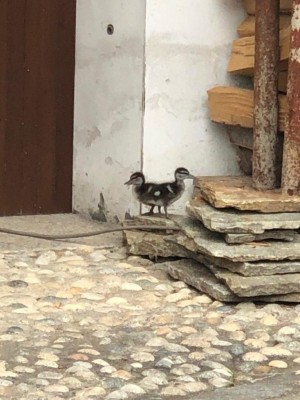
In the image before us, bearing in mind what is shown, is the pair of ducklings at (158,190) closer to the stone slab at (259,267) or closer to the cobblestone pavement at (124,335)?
the cobblestone pavement at (124,335)

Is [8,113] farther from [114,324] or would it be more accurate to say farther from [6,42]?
[114,324]

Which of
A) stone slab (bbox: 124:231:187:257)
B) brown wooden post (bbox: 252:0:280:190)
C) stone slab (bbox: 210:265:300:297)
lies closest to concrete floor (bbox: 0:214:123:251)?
stone slab (bbox: 124:231:187:257)

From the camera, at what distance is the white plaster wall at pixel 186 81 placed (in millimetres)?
6961

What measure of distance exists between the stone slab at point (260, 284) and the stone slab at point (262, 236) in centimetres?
18

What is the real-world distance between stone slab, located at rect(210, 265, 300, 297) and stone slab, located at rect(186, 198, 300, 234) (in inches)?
9.8

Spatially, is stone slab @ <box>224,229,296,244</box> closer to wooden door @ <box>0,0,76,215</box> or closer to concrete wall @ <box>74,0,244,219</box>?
concrete wall @ <box>74,0,244,219</box>

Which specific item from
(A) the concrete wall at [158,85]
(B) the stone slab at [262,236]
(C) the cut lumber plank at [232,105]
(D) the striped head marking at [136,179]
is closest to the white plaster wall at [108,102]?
(A) the concrete wall at [158,85]

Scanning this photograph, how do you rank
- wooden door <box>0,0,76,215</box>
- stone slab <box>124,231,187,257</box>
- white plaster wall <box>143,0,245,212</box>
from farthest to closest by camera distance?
1. wooden door <box>0,0,76,215</box>
2. white plaster wall <box>143,0,245,212</box>
3. stone slab <box>124,231,187,257</box>

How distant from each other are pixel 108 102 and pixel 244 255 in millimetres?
2155

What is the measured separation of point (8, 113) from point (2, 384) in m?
3.64

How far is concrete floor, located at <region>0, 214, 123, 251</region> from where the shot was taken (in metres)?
6.84

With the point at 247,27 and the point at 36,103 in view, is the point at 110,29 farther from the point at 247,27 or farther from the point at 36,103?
the point at 247,27

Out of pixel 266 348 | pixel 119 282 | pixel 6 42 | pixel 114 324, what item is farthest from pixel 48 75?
pixel 266 348

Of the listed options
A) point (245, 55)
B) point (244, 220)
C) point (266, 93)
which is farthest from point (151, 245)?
point (245, 55)
